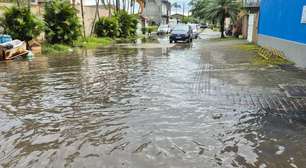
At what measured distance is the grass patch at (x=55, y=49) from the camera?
22297mm

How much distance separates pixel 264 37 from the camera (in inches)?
950

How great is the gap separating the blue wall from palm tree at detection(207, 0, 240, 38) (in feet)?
31.8

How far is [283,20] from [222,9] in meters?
17.4

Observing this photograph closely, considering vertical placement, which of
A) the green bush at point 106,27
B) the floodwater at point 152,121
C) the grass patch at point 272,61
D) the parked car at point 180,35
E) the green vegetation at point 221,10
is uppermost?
the green vegetation at point 221,10

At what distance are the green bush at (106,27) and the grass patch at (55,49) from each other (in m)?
10.6

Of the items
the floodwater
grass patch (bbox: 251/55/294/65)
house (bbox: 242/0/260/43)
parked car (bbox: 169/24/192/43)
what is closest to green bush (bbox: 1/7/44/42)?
the floodwater

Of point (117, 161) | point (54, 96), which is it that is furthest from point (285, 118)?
point (54, 96)

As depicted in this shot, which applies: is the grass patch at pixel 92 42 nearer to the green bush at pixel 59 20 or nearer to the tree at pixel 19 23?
the green bush at pixel 59 20

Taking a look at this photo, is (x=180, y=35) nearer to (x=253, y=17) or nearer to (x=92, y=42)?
(x=253, y=17)

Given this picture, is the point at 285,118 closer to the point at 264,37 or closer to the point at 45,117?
the point at 45,117

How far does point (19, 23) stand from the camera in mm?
20328

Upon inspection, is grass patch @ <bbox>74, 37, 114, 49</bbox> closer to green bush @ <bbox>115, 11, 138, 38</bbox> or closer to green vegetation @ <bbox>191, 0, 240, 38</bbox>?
green bush @ <bbox>115, 11, 138, 38</bbox>

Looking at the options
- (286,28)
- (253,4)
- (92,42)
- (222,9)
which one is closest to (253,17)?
(253,4)

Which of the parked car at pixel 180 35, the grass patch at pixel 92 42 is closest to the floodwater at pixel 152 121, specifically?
the grass patch at pixel 92 42
